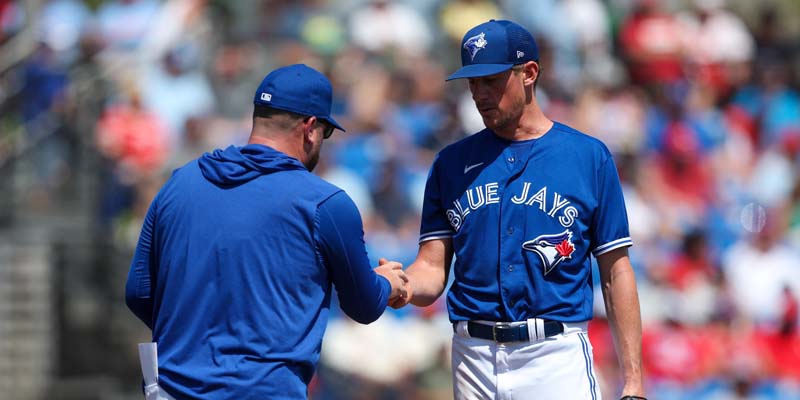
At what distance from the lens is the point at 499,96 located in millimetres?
4988

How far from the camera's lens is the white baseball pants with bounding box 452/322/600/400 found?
4836 millimetres

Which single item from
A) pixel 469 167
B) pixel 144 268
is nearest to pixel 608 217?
pixel 469 167

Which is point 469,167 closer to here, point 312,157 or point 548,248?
point 548,248

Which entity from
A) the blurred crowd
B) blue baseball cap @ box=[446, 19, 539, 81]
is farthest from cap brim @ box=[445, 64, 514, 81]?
the blurred crowd

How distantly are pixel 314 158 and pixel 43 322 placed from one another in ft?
25.0

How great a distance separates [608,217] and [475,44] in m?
0.91

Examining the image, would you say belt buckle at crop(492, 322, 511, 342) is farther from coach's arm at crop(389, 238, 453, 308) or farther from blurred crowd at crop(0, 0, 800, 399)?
blurred crowd at crop(0, 0, 800, 399)

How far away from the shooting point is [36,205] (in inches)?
472

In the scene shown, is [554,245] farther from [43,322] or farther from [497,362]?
[43,322]

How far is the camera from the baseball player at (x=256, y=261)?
167 inches

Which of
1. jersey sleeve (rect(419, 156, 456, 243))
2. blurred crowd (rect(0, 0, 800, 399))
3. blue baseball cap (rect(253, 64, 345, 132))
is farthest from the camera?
blurred crowd (rect(0, 0, 800, 399))

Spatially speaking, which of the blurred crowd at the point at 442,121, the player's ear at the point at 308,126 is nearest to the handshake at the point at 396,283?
the player's ear at the point at 308,126

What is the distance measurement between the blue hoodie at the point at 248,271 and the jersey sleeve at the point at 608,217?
110 cm

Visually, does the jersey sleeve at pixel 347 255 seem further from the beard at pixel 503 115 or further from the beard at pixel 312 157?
the beard at pixel 503 115
